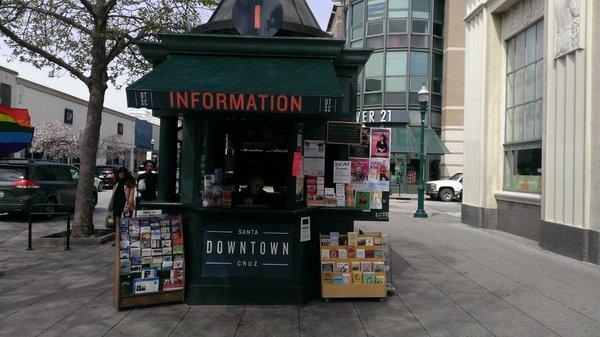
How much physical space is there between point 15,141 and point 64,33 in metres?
5.24

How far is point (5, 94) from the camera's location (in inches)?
1383

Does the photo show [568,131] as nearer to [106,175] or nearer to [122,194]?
[122,194]

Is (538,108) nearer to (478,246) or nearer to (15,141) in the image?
(478,246)

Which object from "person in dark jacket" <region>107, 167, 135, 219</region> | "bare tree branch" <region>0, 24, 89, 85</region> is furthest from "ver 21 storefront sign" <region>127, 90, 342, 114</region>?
"bare tree branch" <region>0, 24, 89, 85</region>

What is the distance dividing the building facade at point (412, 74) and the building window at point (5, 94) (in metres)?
25.1

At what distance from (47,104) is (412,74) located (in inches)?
1231

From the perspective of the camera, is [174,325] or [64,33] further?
[64,33]

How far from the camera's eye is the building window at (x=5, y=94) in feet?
114

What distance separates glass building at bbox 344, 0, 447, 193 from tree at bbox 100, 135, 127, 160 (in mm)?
32077

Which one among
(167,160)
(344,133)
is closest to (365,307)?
(344,133)

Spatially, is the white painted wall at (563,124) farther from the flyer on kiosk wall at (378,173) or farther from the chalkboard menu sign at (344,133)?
the chalkboard menu sign at (344,133)

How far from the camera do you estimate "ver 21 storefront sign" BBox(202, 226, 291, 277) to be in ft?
19.8

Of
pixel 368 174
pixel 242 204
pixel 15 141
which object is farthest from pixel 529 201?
pixel 15 141

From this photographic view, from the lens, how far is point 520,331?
5234mm
